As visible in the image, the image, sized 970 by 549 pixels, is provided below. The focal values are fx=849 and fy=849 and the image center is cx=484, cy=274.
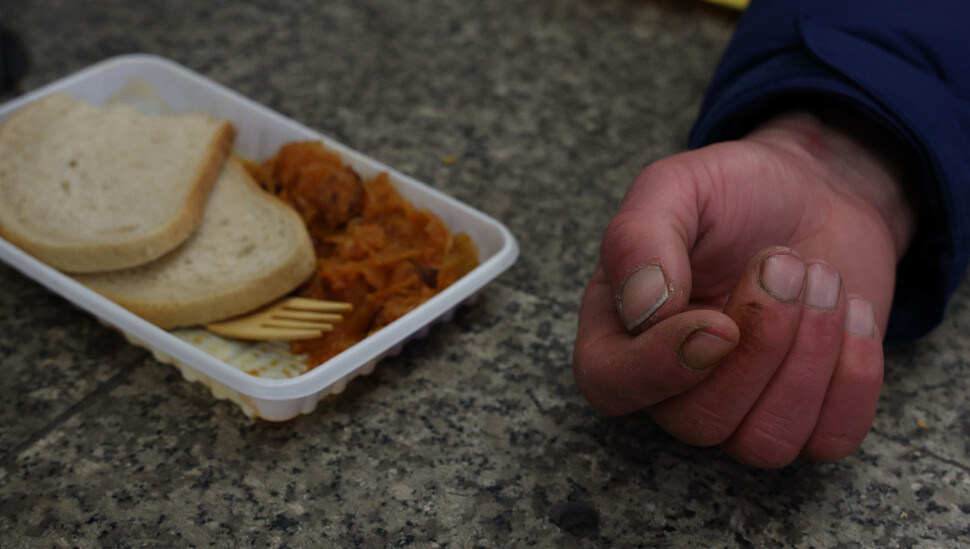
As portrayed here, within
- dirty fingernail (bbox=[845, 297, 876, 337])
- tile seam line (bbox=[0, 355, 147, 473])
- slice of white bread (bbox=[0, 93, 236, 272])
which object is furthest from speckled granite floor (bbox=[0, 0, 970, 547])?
dirty fingernail (bbox=[845, 297, 876, 337])

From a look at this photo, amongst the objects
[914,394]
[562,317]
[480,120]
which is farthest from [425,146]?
[914,394]

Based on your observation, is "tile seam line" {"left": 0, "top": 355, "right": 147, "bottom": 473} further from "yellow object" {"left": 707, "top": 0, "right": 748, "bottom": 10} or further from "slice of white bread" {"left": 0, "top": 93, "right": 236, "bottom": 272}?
"yellow object" {"left": 707, "top": 0, "right": 748, "bottom": 10}

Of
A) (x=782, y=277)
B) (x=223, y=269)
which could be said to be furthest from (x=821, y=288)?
(x=223, y=269)

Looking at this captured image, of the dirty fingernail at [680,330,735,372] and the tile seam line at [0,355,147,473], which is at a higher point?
the dirty fingernail at [680,330,735,372]

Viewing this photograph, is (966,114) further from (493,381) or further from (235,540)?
(235,540)

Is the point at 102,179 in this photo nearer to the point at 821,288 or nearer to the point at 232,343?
the point at 232,343

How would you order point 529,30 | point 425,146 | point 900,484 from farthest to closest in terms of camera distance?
point 529,30
point 425,146
point 900,484

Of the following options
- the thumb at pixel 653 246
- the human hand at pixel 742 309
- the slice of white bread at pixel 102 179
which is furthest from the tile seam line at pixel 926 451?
the slice of white bread at pixel 102 179
